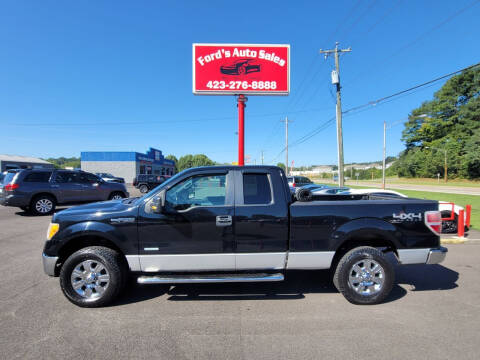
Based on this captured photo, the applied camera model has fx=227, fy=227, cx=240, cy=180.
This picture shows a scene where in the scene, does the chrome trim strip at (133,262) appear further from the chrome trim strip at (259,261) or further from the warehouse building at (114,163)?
the warehouse building at (114,163)

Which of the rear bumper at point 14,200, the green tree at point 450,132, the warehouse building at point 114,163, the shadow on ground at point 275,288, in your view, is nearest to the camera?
the shadow on ground at point 275,288

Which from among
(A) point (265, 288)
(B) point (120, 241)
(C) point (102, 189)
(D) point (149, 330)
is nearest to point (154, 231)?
(B) point (120, 241)

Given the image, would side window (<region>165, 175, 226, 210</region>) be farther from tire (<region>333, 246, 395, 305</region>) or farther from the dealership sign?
the dealership sign

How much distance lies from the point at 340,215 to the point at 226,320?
1.94m

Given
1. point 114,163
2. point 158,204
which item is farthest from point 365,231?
point 114,163

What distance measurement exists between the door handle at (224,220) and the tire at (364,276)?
162 cm

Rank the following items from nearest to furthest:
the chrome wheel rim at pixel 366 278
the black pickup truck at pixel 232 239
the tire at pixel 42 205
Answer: the black pickup truck at pixel 232 239 → the chrome wheel rim at pixel 366 278 → the tire at pixel 42 205

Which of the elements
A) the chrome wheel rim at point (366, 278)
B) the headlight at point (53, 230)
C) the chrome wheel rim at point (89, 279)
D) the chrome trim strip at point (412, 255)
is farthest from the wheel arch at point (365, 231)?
the headlight at point (53, 230)

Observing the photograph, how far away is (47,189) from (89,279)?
819 cm

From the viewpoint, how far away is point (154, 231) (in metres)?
2.96

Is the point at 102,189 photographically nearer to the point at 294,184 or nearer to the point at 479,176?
the point at 294,184

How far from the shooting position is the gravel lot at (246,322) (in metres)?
2.22

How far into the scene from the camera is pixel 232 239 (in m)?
2.97

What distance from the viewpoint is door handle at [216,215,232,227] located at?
9.62 ft
